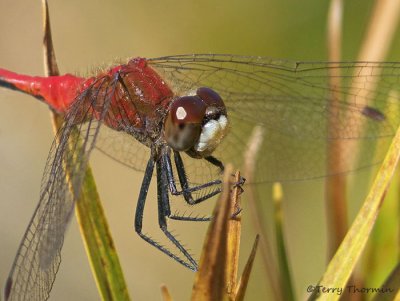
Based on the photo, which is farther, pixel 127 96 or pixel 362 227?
pixel 127 96

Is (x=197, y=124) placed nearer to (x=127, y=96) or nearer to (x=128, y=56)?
(x=127, y=96)

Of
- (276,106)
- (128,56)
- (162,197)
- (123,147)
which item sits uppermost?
(128,56)

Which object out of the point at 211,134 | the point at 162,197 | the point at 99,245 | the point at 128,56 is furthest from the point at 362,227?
the point at 128,56

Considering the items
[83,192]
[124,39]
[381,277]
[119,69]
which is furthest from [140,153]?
[124,39]

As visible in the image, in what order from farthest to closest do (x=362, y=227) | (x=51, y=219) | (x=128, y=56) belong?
(x=128, y=56) → (x=51, y=219) → (x=362, y=227)

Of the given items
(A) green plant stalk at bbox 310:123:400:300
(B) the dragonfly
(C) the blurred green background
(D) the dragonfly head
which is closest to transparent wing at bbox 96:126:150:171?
(B) the dragonfly

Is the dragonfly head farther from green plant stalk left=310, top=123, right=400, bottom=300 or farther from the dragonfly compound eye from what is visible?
green plant stalk left=310, top=123, right=400, bottom=300
